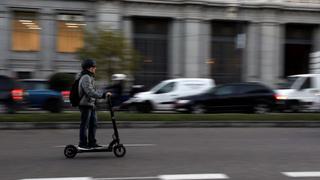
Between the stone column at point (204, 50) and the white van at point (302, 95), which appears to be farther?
the stone column at point (204, 50)

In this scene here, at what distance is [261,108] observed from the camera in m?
24.9

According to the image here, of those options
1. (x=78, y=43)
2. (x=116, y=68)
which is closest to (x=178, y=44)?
(x=78, y=43)

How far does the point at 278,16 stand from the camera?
4156cm

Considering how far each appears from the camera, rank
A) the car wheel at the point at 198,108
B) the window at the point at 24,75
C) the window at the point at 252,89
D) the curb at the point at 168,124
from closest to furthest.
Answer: the curb at the point at 168,124
the car wheel at the point at 198,108
the window at the point at 252,89
the window at the point at 24,75

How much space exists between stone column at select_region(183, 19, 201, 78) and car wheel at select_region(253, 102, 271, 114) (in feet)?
49.9

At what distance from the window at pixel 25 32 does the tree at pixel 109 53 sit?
278 inches

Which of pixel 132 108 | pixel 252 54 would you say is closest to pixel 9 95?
pixel 132 108

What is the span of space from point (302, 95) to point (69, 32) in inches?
717

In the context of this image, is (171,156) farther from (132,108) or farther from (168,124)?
(132,108)

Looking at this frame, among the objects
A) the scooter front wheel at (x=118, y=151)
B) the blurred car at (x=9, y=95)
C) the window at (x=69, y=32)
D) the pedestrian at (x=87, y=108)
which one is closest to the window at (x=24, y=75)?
the window at (x=69, y=32)

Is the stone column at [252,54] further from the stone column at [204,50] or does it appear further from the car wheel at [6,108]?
the car wheel at [6,108]

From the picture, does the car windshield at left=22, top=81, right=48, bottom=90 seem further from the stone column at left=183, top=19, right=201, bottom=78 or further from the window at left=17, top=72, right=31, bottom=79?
the stone column at left=183, top=19, right=201, bottom=78

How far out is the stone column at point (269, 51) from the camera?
41219 millimetres

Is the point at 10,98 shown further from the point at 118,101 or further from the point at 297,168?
the point at 297,168
